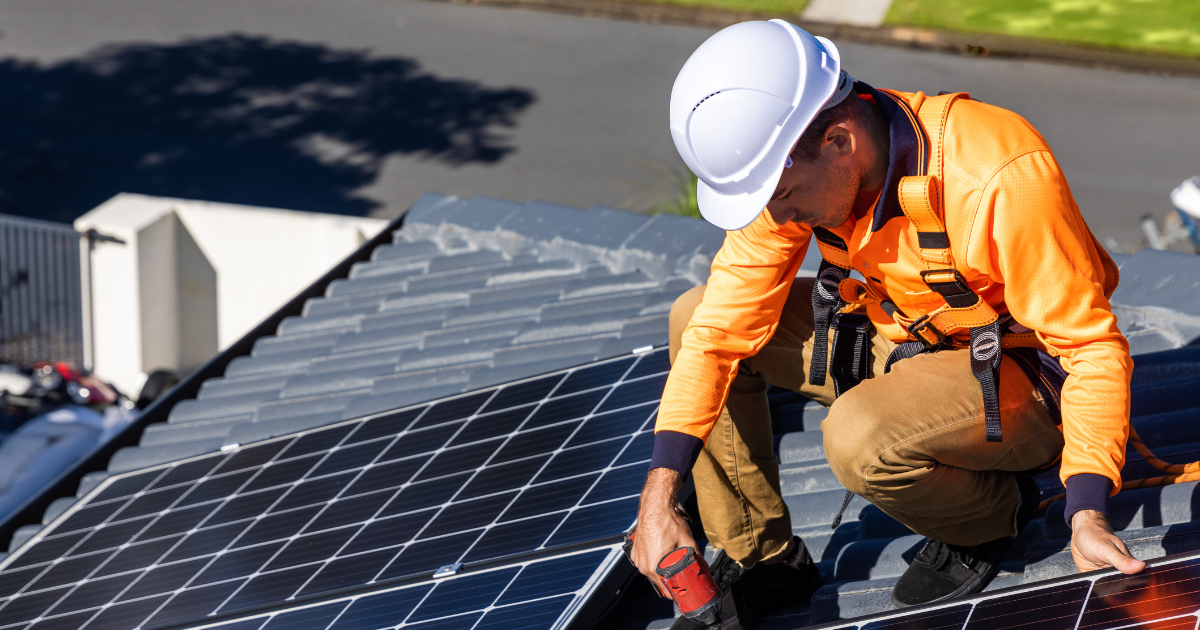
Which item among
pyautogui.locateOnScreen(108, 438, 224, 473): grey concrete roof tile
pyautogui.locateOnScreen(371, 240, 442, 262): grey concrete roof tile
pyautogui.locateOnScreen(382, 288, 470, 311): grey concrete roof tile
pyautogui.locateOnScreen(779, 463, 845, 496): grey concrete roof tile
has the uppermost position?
pyautogui.locateOnScreen(371, 240, 442, 262): grey concrete roof tile

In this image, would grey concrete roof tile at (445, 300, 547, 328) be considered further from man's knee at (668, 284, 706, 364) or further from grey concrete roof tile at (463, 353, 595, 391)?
man's knee at (668, 284, 706, 364)

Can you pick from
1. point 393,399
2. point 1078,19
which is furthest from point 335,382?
point 1078,19

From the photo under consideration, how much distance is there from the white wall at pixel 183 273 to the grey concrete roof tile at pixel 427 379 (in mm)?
4349

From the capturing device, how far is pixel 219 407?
6.21 meters

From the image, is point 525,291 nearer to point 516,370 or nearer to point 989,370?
point 516,370

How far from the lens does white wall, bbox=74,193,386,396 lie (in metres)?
10.3

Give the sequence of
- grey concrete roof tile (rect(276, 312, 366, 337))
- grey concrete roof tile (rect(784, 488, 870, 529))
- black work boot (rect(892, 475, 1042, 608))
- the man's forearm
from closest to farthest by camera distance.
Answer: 1. the man's forearm
2. black work boot (rect(892, 475, 1042, 608))
3. grey concrete roof tile (rect(784, 488, 870, 529))
4. grey concrete roof tile (rect(276, 312, 366, 337))

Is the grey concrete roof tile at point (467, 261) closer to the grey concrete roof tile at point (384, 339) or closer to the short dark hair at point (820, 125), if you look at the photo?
the grey concrete roof tile at point (384, 339)

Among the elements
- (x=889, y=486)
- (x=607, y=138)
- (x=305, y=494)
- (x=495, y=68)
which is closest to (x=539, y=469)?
(x=305, y=494)

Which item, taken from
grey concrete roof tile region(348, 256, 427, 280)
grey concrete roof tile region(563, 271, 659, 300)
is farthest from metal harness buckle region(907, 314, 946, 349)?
grey concrete roof tile region(348, 256, 427, 280)

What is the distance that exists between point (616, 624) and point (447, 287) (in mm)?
3562

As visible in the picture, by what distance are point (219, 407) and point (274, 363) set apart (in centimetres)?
46

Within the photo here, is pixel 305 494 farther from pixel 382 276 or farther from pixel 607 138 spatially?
pixel 607 138

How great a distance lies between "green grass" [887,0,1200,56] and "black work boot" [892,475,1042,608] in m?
16.9
